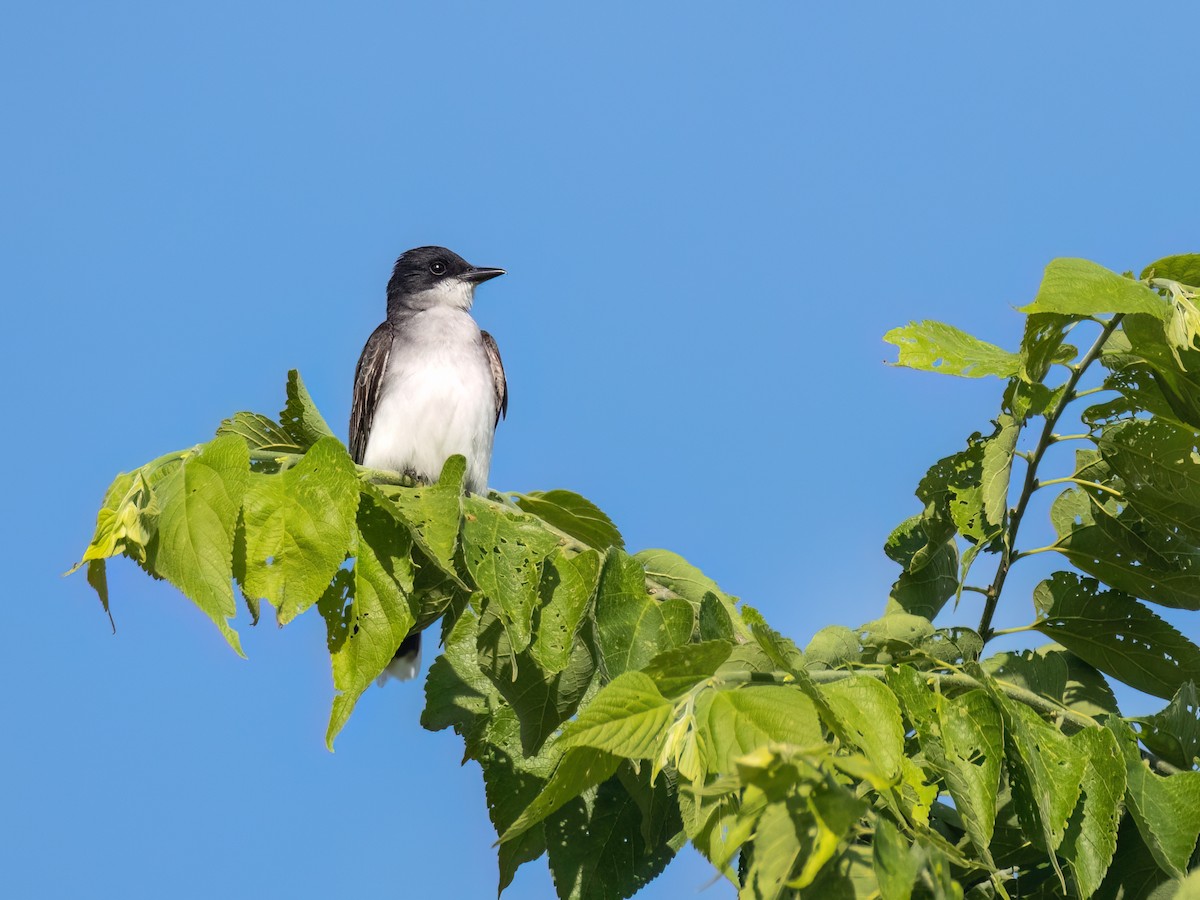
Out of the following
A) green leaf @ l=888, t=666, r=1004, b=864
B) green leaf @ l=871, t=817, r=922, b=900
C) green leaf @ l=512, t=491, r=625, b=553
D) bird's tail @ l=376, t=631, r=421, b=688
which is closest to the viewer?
green leaf @ l=871, t=817, r=922, b=900

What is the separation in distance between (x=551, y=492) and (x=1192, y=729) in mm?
1972

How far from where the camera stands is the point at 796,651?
116 inches

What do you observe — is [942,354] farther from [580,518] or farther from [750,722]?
[750,722]

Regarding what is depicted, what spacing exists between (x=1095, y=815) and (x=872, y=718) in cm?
80

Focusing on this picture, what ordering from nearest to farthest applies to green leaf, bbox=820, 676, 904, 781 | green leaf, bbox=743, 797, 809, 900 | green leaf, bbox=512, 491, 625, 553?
1. green leaf, bbox=743, 797, 809, 900
2. green leaf, bbox=820, 676, 904, 781
3. green leaf, bbox=512, 491, 625, 553

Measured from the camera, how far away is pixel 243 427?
457 centimetres

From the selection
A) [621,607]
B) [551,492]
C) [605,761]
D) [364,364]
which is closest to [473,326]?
[364,364]

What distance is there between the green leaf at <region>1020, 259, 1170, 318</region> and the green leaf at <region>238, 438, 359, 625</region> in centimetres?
188

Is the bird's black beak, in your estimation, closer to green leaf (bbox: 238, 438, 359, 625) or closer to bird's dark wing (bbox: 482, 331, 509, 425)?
bird's dark wing (bbox: 482, 331, 509, 425)

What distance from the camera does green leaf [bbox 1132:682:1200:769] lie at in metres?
3.78

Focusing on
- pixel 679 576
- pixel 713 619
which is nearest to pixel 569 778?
pixel 713 619

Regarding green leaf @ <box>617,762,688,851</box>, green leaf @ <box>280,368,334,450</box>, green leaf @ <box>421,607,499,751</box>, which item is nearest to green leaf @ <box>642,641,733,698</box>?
green leaf @ <box>617,762,688,851</box>

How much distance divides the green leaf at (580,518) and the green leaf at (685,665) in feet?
4.01

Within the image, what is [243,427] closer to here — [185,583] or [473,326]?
[185,583]
